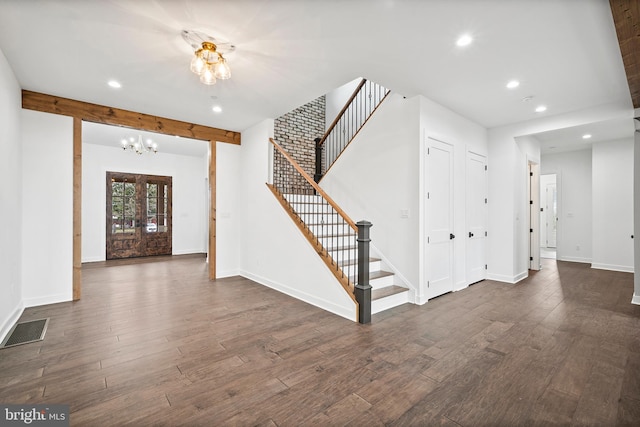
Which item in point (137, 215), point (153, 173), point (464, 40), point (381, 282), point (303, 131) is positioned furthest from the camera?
point (153, 173)

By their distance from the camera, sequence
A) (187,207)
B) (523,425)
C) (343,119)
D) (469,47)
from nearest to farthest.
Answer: (523,425) → (469,47) → (343,119) → (187,207)

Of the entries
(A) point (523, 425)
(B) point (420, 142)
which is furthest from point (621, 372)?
(B) point (420, 142)

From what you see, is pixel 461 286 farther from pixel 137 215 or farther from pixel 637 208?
pixel 137 215

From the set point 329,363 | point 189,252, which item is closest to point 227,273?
point 329,363

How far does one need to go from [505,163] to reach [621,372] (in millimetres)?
3890

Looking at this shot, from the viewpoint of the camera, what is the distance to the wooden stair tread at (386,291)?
372cm

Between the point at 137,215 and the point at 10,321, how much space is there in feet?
17.9

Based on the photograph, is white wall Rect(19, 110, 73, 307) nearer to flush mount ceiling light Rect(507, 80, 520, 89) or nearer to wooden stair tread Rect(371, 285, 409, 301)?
wooden stair tread Rect(371, 285, 409, 301)

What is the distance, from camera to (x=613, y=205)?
20.1ft

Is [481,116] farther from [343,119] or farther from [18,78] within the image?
[18,78]

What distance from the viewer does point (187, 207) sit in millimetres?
8953

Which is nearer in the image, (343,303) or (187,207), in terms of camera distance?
(343,303)

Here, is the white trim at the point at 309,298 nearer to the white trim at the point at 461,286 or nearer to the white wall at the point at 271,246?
the white wall at the point at 271,246

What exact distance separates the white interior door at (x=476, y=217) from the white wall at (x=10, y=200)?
19.9 feet
